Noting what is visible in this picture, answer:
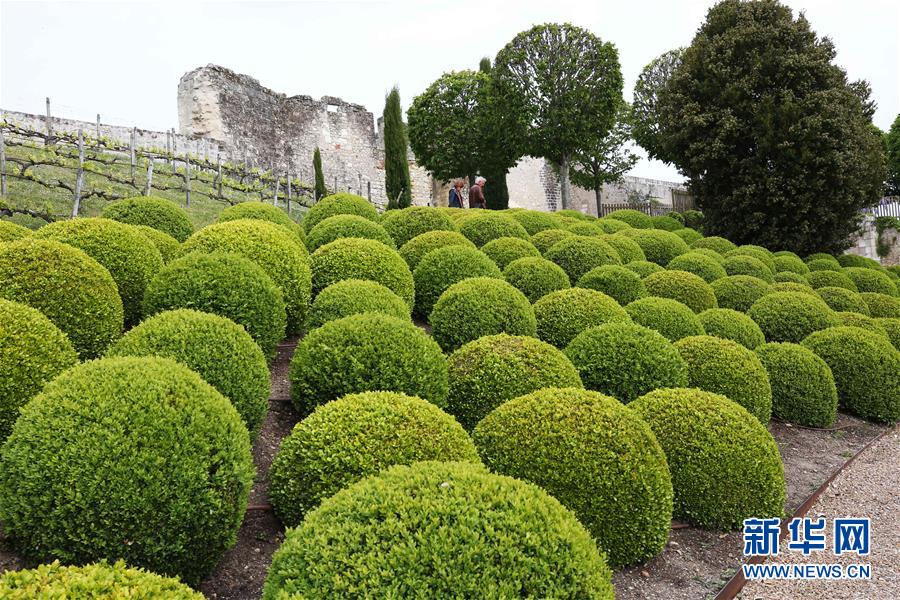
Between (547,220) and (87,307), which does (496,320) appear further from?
(547,220)

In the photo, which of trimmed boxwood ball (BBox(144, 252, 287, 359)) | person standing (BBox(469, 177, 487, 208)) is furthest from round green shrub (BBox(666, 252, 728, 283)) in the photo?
trimmed boxwood ball (BBox(144, 252, 287, 359))

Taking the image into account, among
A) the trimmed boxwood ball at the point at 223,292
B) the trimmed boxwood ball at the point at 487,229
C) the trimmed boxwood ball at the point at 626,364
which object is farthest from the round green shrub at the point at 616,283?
the trimmed boxwood ball at the point at 223,292

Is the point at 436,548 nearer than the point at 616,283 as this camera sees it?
Yes

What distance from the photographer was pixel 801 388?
699 centimetres

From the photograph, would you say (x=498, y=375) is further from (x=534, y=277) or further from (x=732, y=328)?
(x=732, y=328)

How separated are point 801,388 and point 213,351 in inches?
251

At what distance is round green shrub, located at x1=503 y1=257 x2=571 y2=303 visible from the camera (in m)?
7.62

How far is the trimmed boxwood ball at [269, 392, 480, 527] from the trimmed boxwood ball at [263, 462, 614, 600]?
26.1 inches

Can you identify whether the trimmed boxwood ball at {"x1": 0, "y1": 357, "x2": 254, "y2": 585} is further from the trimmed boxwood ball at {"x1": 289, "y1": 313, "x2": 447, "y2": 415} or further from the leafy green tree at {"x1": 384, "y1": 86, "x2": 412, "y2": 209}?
the leafy green tree at {"x1": 384, "y1": 86, "x2": 412, "y2": 209}

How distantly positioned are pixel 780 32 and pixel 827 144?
3017mm

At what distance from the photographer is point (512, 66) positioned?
66.9 feet

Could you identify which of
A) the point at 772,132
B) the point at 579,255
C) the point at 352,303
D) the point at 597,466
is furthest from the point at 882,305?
the point at 352,303

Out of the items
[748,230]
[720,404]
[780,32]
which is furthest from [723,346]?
[780,32]

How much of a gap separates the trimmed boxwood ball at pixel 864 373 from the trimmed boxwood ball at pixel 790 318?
695mm
